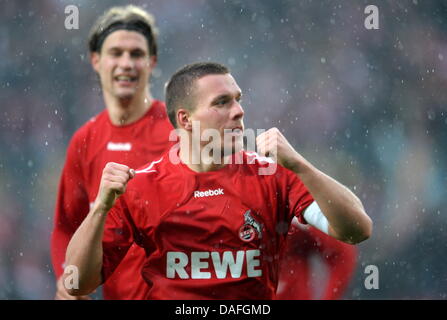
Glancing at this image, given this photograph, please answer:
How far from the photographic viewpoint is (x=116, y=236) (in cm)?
302

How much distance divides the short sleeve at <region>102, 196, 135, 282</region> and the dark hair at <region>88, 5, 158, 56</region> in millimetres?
2161

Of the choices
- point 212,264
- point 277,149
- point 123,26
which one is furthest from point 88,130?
point 277,149

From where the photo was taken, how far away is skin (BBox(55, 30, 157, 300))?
477cm

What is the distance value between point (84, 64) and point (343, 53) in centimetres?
286

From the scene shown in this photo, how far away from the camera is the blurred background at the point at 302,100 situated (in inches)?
282

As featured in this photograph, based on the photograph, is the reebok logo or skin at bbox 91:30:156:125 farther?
skin at bbox 91:30:156:125

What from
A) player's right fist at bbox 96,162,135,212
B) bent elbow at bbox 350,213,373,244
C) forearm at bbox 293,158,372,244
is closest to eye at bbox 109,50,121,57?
player's right fist at bbox 96,162,135,212

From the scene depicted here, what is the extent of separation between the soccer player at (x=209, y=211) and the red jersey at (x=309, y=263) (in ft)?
2.55

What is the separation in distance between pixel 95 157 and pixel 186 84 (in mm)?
1549

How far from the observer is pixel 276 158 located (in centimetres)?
278

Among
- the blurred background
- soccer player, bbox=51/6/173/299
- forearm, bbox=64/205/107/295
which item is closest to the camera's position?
forearm, bbox=64/205/107/295

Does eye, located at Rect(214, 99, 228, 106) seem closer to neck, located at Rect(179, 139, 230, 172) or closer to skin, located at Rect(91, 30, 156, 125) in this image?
neck, located at Rect(179, 139, 230, 172)

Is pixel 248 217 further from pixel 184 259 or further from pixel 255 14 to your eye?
pixel 255 14

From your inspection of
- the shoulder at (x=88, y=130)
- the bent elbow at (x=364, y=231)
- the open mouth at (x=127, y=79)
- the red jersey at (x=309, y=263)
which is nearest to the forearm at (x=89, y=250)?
the bent elbow at (x=364, y=231)
